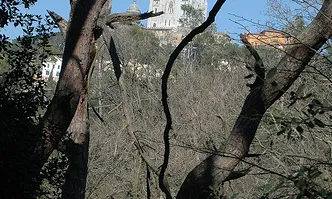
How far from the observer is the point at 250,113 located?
15.1 ft

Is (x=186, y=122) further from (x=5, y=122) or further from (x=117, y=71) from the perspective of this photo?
(x=5, y=122)

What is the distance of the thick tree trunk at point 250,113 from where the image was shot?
4395 mm

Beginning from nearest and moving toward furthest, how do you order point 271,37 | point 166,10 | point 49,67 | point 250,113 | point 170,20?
point 271,37
point 250,113
point 49,67
point 170,20
point 166,10

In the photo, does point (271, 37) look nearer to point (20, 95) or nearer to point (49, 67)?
point (20, 95)

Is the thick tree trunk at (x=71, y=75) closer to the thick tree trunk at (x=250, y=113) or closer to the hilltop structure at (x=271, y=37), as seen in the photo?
the thick tree trunk at (x=250, y=113)

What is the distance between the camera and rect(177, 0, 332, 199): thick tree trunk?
439cm

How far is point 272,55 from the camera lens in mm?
9570

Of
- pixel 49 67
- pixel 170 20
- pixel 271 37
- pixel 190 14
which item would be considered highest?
pixel 170 20

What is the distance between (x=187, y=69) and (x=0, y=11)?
59.6 feet

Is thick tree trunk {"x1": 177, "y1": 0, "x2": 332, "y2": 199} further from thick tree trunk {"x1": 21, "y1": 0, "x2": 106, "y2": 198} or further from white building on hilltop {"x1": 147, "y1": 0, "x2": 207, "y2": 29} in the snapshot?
white building on hilltop {"x1": 147, "y1": 0, "x2": 207, "y2": 29}

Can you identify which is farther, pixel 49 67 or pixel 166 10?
pixel 166 10

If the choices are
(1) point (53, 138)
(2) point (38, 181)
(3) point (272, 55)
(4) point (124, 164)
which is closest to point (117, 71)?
(1) point (53, 138)

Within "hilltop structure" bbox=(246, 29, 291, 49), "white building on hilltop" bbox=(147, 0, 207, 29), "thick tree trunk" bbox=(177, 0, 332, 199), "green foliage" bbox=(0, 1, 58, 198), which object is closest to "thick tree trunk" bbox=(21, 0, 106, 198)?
"green foliage" bbox=(0, 1, 58, 198)

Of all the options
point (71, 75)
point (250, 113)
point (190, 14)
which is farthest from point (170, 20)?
point (250, 113)
